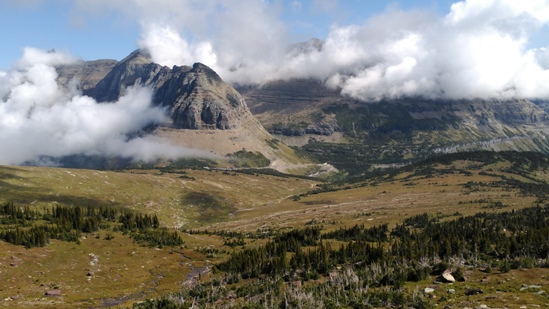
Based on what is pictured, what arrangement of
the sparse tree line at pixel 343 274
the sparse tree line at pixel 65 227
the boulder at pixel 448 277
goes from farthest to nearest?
the sparse tree line at pixel 65 227
the boulder at pixel 448 277
the sparse tree line at pixel 343 274

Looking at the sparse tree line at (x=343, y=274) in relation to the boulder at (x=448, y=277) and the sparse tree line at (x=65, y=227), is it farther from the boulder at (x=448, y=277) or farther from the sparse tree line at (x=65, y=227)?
the sparse tree line at (x=65, y=227)

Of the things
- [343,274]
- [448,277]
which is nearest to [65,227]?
[343,274]

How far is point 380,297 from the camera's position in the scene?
61906 millimetres

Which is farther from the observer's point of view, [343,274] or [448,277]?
[343,274]

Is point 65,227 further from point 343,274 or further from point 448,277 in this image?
point 448,277

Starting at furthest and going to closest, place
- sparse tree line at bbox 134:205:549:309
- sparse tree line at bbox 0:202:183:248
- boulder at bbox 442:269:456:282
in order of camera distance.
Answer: sparse tree line at bbox 0:202:183:248, boulder at bbox 442:269:456:282, sparse tree line at bbox 134:205:549:309

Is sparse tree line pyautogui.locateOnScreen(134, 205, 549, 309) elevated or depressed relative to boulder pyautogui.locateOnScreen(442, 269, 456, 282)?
depressed

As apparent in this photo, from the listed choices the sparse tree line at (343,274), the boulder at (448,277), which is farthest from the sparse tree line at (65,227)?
the boulder at (448,277)

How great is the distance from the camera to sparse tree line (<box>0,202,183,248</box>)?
398ft

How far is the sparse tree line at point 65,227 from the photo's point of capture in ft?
398

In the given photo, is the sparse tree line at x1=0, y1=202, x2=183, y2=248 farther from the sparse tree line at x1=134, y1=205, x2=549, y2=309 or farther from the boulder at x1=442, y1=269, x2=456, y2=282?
the boulder at x1=442, y1=269, x2=456, y2=282

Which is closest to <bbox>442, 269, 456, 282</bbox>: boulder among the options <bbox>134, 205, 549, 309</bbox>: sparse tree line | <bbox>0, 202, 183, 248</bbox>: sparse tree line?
<bbox>134, 205, 549, 309</bbox>: sparse tree line

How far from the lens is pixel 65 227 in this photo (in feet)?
465

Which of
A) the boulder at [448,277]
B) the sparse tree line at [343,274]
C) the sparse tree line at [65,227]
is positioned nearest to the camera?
the sparse tree line at [343,274]
